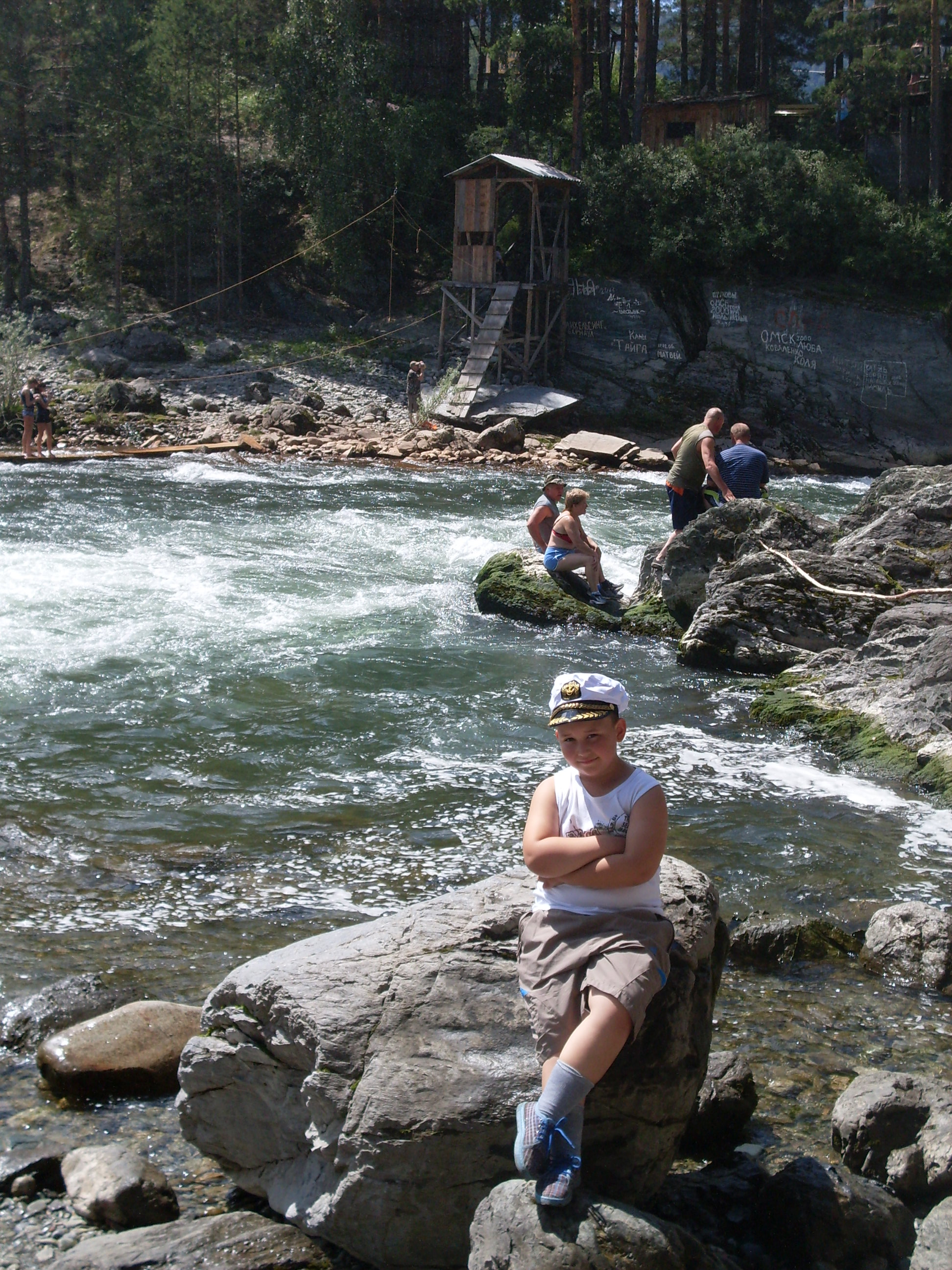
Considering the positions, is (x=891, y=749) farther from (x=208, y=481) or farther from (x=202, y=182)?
(x=202, y=182)

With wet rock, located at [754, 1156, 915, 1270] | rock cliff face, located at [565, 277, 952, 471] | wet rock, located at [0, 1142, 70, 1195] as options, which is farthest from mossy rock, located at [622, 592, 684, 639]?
rock cliff face, located at [565, 277, 952, 471]

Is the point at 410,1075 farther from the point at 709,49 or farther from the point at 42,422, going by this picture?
the point at 709,49

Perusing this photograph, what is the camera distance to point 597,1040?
11.4 feet

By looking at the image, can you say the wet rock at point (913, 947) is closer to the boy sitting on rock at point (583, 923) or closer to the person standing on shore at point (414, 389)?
the boy sitting on rock at point (583, 923)

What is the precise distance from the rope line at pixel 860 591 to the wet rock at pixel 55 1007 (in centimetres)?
795

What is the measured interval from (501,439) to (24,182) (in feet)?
62.3

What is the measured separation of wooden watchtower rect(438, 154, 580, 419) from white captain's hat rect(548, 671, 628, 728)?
25.6 metres

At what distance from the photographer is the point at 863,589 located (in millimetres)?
11734

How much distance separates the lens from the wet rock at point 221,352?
32594mm

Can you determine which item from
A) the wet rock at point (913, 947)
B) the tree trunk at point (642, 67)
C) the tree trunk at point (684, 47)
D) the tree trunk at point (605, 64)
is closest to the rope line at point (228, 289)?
the tree trunk at point (642, 67)

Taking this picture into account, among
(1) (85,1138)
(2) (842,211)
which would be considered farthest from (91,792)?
(2) (842,211)

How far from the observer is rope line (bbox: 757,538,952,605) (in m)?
11.1

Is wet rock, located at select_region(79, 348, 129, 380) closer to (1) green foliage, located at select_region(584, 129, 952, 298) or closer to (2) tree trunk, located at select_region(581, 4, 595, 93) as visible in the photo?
(1) green foliage, located at select_region(584, 129, 952, 298)

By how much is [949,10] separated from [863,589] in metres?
30.9
